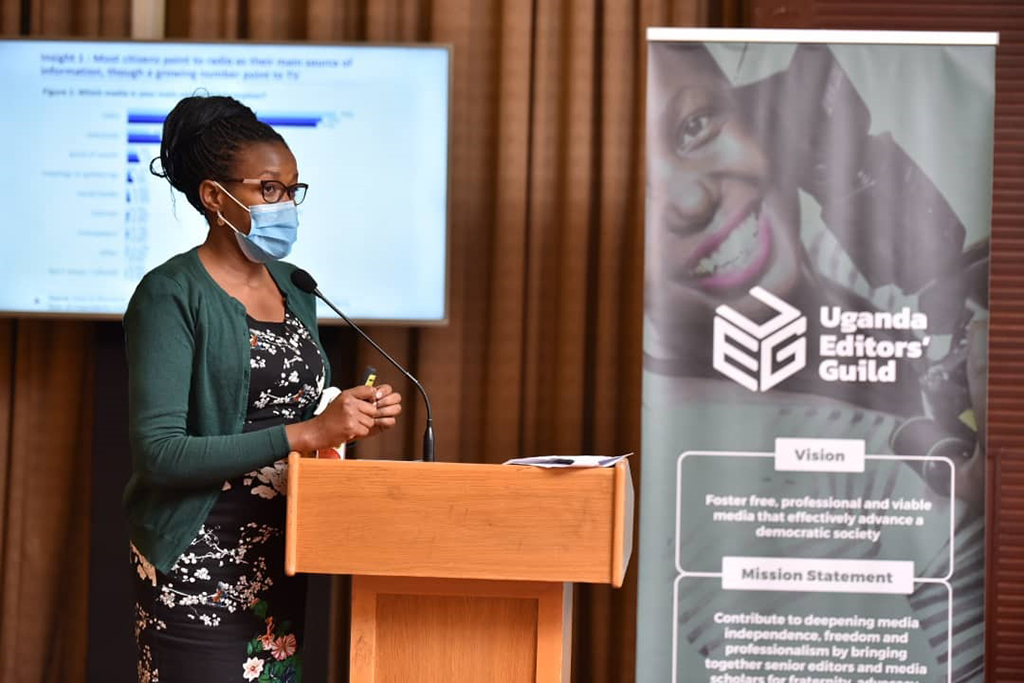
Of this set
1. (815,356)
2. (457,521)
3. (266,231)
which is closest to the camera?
(457,521)

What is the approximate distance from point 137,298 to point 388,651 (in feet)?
2.20

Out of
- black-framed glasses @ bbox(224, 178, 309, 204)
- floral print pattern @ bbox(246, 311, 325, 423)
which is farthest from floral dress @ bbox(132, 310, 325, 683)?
black-framed glasses @ bbox(224, 178, 309, 204)

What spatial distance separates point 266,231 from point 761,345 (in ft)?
4.26

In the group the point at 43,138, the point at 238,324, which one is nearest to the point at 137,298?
the point at 238,324

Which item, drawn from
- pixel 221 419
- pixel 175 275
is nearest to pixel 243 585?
pixel 221 419

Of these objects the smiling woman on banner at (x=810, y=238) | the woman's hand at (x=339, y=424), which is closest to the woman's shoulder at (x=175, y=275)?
the woman's hand at (x=339, y=424)

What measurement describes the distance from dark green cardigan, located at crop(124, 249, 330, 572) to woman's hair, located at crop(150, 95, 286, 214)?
16cm

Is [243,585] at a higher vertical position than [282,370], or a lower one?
lower

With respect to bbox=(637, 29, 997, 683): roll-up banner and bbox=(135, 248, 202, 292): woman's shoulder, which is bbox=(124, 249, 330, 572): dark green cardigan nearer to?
bbox=(135, 248, 202, 292): woman's shoulder

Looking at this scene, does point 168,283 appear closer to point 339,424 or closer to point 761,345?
point 339,424

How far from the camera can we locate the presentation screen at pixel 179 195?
3.38 meters

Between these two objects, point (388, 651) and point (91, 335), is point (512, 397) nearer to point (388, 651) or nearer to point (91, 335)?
point (91, 335)

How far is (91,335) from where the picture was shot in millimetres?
3658

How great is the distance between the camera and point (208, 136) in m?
1.84
